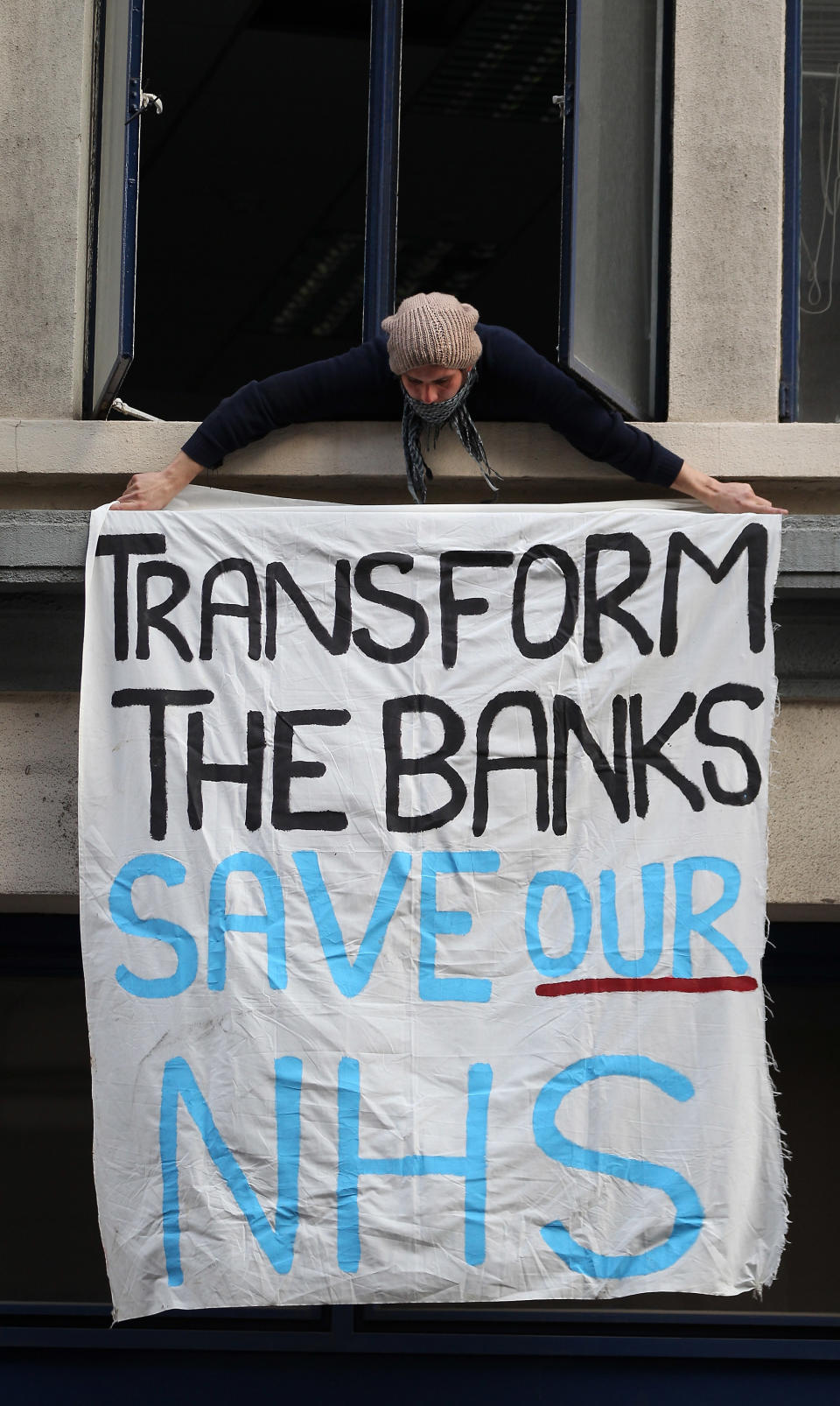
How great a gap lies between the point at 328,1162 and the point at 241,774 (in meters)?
1.13

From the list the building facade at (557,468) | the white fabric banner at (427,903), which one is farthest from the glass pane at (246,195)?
the white fabric banner at (427,903)

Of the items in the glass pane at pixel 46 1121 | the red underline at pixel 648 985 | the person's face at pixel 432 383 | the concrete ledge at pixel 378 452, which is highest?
the person's face at pixel 432 383

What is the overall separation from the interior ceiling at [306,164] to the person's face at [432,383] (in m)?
2.74

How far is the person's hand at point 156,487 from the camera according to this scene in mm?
4535

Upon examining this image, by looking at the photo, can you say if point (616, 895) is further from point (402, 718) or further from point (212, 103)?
point (212, 103)

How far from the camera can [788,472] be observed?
4867 mm

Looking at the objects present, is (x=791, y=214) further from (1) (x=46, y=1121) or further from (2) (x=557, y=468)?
(1) (x=46, y=1121)

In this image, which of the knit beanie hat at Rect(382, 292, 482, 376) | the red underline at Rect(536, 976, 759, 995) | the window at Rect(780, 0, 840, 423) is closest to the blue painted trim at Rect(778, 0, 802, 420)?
the window at Rect(780, 0, 840, 423)

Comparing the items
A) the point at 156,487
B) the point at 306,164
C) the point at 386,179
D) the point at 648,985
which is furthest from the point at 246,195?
the point at 648,985

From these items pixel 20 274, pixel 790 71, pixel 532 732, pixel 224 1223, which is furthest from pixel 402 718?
pixel 790 71

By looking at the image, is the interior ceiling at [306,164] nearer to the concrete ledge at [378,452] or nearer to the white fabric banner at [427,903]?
the concrete ledge at [378,452]

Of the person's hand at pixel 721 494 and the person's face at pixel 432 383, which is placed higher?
the person's face at pixel 432 383

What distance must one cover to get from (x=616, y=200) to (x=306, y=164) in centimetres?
504

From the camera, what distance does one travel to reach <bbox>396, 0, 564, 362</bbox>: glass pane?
8023mm
